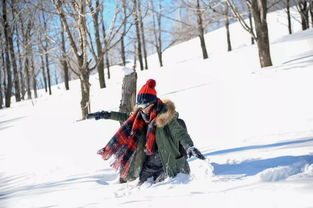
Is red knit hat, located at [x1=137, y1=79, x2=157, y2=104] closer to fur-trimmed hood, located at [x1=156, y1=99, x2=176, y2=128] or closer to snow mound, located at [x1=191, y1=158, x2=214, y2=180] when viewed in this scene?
fur-trimmed hood, located at [x1=156, y1=99, x2=176, y2=128]

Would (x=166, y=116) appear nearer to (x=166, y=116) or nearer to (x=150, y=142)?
(x=166, y=116)

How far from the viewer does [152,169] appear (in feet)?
11.7

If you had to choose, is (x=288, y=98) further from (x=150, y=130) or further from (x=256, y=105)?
(x=150, y=130)

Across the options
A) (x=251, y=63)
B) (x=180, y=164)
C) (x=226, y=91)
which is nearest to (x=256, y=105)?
(x=226, y=91)

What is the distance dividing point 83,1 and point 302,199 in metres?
5.83

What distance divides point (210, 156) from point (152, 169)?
0.99 m

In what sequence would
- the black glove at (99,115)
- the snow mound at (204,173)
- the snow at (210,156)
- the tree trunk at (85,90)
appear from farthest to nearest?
the tree trunk at (85,90) < the black glove at (99,115) < the snow mound at (204,173) < the snow at (210,156)

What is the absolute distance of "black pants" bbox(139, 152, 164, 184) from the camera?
355 cm

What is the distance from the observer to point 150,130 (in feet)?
10.9

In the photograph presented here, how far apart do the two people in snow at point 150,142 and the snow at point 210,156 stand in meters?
0.19

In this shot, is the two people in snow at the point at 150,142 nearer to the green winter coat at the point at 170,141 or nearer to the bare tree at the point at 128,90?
the green winter coat at the point at 170,141

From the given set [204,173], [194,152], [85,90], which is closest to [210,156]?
[204,173]

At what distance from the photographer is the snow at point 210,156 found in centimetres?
250

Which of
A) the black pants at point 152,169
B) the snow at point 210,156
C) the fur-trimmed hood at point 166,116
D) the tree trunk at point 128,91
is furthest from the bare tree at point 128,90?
the fur-trimmed hood at point 166,116
